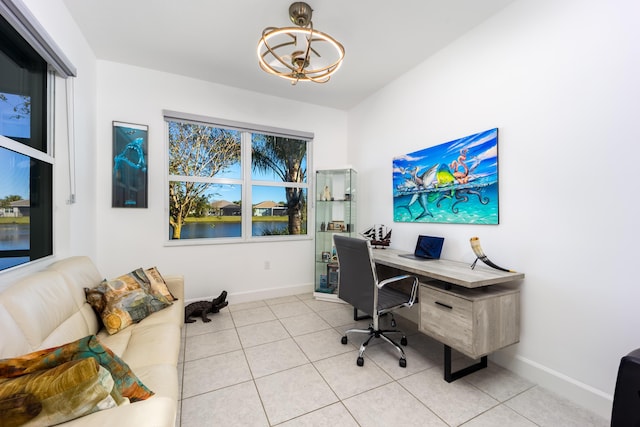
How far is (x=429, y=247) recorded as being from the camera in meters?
2.58

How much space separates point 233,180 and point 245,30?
1707 millimetres

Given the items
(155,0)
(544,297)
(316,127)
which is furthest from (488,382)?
(155,0)

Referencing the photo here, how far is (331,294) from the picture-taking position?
11.8ft

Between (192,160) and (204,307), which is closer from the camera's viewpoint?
(204,307)

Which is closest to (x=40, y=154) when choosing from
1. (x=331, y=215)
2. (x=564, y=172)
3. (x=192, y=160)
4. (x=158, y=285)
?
(x=158, y=285)

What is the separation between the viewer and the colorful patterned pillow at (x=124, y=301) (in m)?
1.80

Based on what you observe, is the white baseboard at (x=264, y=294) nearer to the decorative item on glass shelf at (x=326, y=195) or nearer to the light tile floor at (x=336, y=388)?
the light tile floor at (x=336, y=388)

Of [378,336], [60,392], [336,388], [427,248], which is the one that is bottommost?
[336,388]

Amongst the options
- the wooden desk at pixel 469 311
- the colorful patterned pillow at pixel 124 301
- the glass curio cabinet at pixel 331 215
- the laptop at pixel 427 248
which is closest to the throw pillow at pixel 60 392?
the colorful patterned pillow at pixel 124 301

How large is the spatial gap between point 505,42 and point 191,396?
3.44 m

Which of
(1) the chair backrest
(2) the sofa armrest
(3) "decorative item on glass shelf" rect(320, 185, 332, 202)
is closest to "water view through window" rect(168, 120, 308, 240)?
(3) "decorative item on glass shelf" rect(320, 185, 332, 202)

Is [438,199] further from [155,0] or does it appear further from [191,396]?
[155,0]

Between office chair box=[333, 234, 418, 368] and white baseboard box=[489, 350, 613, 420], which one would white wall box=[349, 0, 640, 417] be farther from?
office chair box=[333, 234, 418, 368]

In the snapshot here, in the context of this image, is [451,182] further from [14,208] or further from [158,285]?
[14,208]
